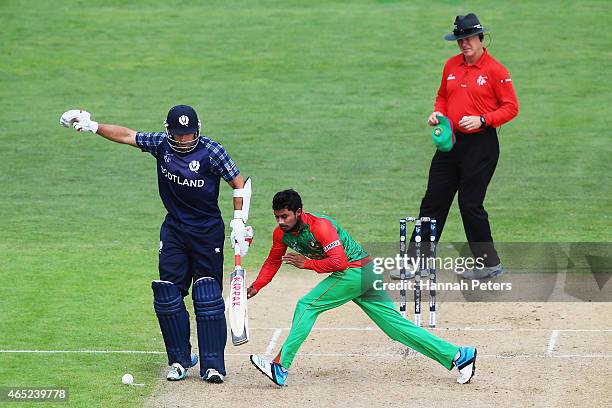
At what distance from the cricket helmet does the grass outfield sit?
1.84 metres

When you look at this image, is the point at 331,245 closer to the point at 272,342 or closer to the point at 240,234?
the point at 240,234

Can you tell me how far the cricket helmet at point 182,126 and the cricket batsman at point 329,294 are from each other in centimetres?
83

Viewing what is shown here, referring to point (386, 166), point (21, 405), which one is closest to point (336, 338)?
point (21, 405)

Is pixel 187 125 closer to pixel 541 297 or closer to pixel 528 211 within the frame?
pixel 541 297

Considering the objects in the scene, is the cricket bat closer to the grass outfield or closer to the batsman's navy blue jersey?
the batsman's navy blue jersey

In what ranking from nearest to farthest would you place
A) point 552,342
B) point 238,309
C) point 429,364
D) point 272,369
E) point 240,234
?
point 272,369
point 238,309
point 240,234
point 429,364
point 552,342

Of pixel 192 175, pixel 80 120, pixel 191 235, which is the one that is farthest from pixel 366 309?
pixel 80 120

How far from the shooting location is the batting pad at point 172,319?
32.7 feet

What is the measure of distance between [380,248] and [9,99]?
30.3 feet

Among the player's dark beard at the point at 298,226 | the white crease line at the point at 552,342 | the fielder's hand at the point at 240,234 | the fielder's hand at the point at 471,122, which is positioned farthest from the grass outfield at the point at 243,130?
the white crease line at the point at 552,342

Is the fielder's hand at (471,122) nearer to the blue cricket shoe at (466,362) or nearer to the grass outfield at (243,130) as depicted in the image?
the grass outfield at (243,130)

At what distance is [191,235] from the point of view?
10.0 m

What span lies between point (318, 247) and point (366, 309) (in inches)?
24.1

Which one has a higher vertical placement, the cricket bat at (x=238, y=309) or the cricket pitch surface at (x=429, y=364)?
the cricket bat at (x=238, y=309)
